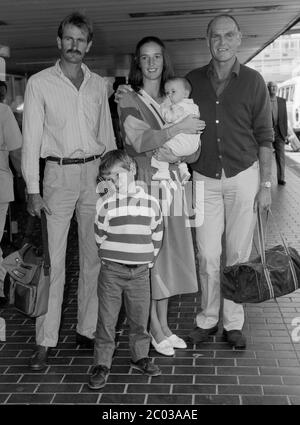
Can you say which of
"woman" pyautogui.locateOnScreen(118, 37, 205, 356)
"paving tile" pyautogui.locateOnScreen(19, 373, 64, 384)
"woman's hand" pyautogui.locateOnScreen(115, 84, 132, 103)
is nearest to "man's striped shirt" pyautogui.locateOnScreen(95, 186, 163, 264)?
"woman" pyautogui.locateOnScreen(118, 37, 205, 356)

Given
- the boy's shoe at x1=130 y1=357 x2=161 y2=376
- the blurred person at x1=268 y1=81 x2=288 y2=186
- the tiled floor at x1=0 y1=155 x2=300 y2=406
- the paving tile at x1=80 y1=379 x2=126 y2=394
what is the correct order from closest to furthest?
the tiled floor at x1=0 y1=155 x2=300 y2=406, the paving tile at x1=80 y1=379 x2=126 y2=394, the boy's shoe at x1=130 y1=357 x2=161 y2=376, the blurred person at x1=268 y1=81 x2=288 y2=186

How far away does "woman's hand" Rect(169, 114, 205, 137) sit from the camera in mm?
3964

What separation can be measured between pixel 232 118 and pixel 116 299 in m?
1.42

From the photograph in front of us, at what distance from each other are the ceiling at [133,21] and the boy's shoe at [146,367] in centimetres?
470

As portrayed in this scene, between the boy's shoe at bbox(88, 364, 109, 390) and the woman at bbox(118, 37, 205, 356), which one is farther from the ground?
the woman at bbox(118, 37, 205, 356)

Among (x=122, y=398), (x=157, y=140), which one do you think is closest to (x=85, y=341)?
(x=122, y=398)

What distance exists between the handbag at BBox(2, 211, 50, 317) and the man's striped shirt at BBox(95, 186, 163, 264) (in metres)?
0.47

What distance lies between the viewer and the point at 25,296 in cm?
408

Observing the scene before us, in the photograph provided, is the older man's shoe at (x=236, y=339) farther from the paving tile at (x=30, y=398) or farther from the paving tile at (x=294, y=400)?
the paving tile at (x=30, y=398)

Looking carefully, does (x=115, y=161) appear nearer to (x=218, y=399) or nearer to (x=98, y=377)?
(x=98, y=377)

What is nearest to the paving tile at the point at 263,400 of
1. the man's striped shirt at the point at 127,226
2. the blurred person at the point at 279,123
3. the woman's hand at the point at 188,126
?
the man's striped shirt at the point at 127,226

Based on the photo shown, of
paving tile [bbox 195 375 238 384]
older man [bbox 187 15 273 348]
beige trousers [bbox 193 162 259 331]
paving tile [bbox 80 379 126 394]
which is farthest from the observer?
beige trousers [bbox 193 162 259 331]

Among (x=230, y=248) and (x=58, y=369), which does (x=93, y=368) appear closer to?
(x=58, y=369)

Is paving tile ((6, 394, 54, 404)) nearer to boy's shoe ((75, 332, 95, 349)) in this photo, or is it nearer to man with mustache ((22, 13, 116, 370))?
man with mustache ((22, 13, 116, 370))
